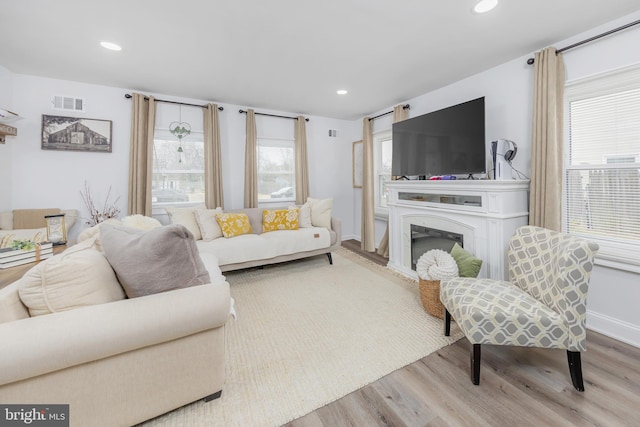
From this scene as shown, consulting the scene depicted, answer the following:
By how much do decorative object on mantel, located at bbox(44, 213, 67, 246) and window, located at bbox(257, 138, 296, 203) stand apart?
257 centimetres

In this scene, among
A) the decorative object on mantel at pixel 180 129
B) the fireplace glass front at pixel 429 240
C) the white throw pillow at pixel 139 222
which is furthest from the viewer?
the decorative object on mantel at pixel 180 129

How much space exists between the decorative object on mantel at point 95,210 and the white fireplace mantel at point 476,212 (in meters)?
3.81

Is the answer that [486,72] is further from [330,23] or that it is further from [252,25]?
[252,25]

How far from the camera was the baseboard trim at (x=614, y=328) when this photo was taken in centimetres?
199

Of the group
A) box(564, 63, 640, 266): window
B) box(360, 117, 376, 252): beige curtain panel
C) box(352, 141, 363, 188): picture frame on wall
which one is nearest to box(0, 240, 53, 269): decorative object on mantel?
box(360, 117, 376, 252): beige curtain panel

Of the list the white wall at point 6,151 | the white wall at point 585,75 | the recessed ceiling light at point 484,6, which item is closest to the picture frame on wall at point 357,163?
the white wall at point 585,75

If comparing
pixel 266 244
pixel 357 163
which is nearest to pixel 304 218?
pixel 266 244

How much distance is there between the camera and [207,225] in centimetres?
331

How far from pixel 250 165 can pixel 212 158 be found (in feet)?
1.87

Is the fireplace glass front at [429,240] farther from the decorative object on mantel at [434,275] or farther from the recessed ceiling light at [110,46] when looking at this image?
the recessed ceiling light at [110,46]

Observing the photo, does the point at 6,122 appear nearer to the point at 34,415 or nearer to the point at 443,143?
the point at 34,415

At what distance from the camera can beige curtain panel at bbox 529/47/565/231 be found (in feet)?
7.55

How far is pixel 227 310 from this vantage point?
1.36 m

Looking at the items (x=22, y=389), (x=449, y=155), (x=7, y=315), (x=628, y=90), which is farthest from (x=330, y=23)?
(x=22, y=389)
